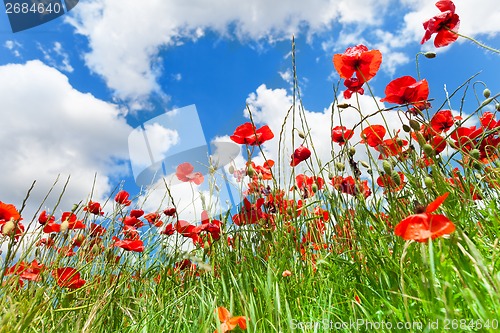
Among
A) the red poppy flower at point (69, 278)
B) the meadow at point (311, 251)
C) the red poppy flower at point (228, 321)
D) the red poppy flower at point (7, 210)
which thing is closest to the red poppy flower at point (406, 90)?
the meadow at point (311, 251)

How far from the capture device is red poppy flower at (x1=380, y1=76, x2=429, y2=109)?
5.41 feet

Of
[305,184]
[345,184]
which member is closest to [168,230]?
A: [305,184]

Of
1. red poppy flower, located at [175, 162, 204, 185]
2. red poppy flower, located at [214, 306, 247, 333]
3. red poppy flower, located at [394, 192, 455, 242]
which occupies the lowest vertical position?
red poppy flower, located at [214, 306, 247, 333]

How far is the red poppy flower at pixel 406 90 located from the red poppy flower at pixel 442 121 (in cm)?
50

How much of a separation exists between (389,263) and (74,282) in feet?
3.96

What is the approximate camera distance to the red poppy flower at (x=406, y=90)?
1.65 metres

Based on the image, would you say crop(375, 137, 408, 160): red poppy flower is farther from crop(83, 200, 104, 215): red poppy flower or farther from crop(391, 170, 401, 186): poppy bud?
crop(83, 200, 104, 215): red poppy flower

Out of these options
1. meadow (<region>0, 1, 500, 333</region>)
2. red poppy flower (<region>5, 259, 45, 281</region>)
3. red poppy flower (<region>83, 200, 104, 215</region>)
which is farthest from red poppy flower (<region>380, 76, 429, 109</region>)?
red poppy flower (<region>83, 200, 104, 215</region>)

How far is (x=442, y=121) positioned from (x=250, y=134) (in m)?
1.00

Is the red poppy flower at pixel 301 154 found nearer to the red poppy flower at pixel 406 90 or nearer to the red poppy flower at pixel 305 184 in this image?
the red poppy flower at pixel 305 184

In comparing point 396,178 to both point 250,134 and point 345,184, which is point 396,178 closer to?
point 345,184

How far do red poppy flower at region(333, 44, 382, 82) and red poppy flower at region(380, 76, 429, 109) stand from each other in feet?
0.31

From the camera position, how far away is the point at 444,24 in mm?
1812

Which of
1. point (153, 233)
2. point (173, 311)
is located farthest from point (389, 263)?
point (153, 233)
